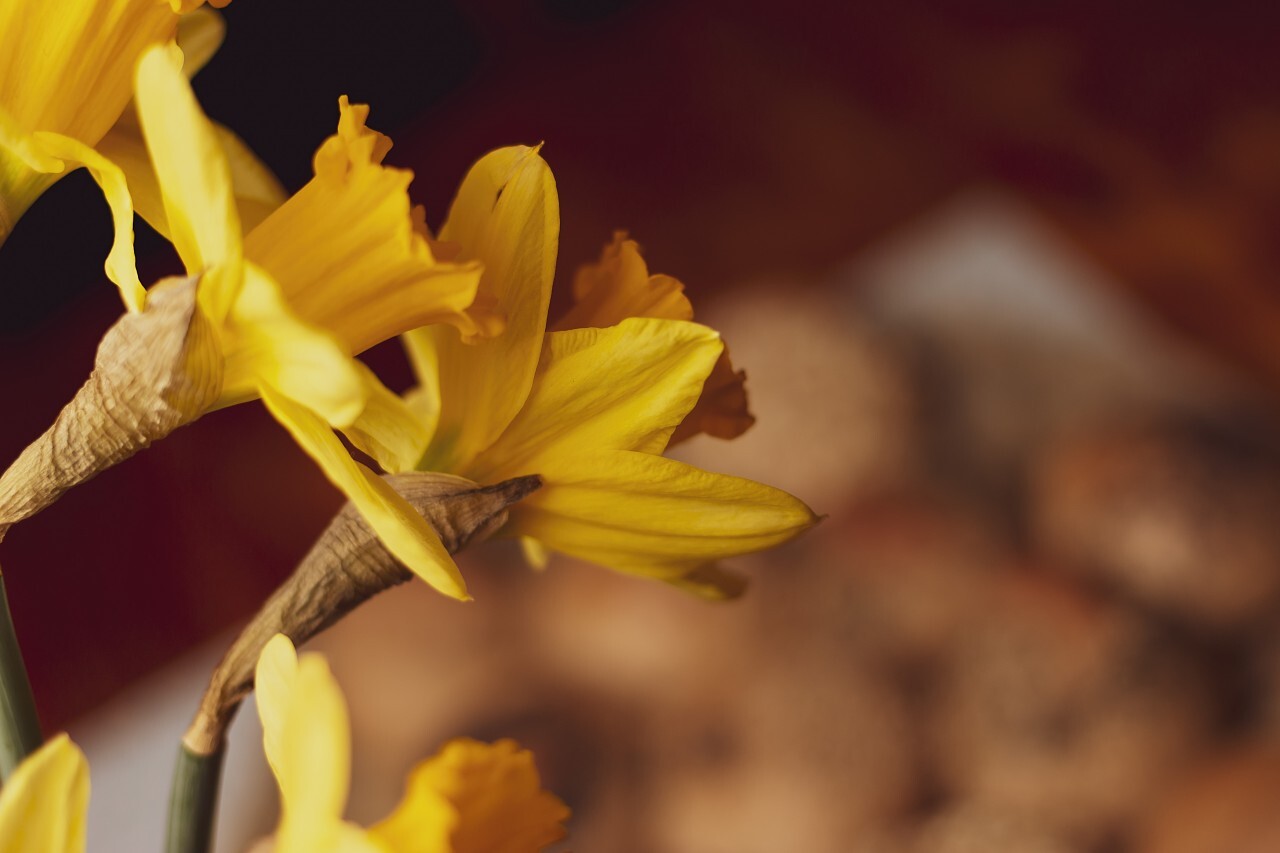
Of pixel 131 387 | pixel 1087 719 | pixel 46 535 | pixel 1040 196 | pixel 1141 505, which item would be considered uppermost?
pixel 131 387

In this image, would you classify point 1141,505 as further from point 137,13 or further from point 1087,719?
point 137,13

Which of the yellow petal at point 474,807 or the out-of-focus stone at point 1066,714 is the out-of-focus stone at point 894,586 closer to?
the out-of-focus stone at point 1066,714

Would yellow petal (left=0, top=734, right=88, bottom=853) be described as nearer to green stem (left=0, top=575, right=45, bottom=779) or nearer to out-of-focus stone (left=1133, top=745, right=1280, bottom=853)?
green stem (left=0, top=575, right=45, bottom=779)

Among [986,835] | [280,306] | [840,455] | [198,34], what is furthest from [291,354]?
[840,455]

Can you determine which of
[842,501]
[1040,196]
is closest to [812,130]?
[1040,196]

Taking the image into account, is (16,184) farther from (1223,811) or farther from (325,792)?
(1223,811)

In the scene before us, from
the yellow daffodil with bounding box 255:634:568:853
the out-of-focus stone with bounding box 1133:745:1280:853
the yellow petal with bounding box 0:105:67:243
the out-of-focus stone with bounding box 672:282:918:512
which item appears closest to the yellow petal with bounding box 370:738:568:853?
the yellow daffodil with bounding box 255:634:568:853
